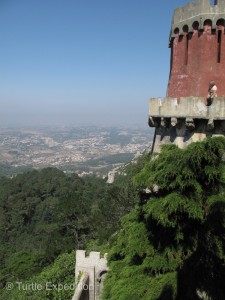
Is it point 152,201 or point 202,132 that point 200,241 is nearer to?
point 152,201

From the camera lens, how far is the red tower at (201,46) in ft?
29.7

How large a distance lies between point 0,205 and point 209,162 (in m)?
56.7

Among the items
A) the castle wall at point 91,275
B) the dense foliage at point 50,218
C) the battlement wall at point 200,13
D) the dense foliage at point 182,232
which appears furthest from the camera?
the dense foliage at point 50,218

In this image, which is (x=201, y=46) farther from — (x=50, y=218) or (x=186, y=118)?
(x=50, y=218)

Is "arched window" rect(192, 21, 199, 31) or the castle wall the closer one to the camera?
"arched window" rect(192, 21, 199, 31)

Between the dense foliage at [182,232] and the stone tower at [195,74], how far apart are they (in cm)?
158

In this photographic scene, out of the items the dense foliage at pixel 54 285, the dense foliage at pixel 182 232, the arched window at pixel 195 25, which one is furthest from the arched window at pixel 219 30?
the dense foliage at pixel 54 285

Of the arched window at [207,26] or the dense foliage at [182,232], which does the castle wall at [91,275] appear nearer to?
the dense foliage at [182,232]

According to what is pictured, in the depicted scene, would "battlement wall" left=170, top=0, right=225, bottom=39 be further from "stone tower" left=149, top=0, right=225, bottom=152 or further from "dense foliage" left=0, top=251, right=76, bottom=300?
"dense foliage" left=0, top=251, right=76, bottom=300

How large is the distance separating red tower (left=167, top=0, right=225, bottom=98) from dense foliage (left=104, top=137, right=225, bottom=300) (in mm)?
2691

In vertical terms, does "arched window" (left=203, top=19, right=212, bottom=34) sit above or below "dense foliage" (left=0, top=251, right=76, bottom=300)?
above

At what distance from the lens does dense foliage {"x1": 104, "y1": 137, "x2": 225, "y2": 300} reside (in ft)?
22.3

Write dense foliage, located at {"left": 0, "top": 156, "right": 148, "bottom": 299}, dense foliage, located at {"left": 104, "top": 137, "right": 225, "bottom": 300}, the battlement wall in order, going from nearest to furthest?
1. dense foliage, located at {"left": 104, "top": 137, "right": 225, "bottom": 300}
2. the battlement wall
3. dense foliage, located at {"left": 0, "top": 156, "right": 148, "bottom": 299}

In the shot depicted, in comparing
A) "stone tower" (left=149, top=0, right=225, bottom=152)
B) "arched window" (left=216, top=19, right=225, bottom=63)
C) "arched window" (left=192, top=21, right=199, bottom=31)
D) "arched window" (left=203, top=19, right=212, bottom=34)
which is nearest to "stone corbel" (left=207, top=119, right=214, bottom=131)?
"stone tower" (left=149, top=0, right=225, bottom=152)
